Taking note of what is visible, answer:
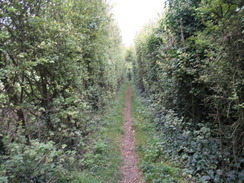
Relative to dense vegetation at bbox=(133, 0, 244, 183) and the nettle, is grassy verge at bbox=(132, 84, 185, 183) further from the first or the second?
the nettle

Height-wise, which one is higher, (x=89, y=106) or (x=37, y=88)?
(x=37, y=88)

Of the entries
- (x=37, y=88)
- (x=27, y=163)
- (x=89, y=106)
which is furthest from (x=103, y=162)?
(x=37, y=88)

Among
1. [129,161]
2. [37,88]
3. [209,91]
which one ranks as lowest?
[129,161]

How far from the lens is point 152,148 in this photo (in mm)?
5539

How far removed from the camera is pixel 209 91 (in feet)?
15.2

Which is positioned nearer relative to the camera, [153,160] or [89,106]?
[89,106]

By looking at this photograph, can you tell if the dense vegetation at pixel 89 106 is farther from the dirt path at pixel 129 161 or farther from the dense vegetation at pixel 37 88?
the dirt path at pixel 129 161

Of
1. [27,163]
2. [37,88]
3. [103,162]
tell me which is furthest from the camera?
[103,162]

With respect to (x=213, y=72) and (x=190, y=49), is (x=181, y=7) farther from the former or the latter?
(x=213, y=72)

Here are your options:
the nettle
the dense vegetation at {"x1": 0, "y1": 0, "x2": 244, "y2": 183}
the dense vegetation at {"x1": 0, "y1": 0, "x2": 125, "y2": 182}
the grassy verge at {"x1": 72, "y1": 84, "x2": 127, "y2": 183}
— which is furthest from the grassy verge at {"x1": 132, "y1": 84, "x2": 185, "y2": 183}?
the nettle

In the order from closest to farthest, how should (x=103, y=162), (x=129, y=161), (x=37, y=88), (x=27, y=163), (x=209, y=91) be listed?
1. (x=27, y=163)
2. (x=37, y=88)
3. (x=209, y=91)
4. (x=103, y=162)
5. (x=129, y=161)

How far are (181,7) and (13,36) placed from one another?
509 centimetres

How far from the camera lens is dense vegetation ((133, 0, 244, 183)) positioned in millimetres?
3025

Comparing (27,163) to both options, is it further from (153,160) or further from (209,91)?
(209,91)
